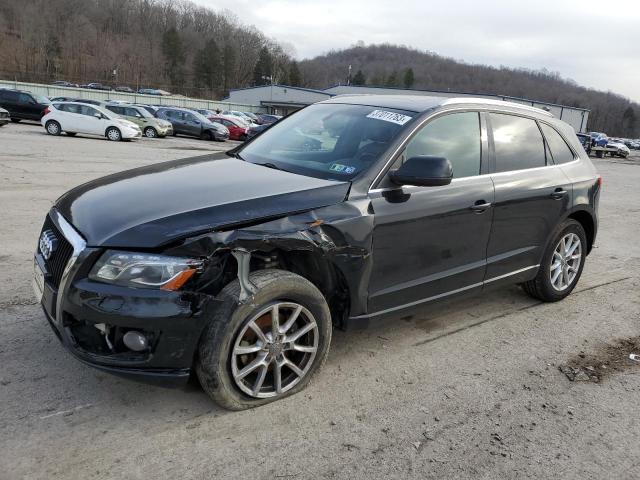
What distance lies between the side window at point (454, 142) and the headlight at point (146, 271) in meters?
1.70

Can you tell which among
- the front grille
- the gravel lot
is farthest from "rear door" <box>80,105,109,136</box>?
the front grille

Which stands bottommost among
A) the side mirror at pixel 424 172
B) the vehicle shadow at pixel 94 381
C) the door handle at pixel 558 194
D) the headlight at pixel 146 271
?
the vehicle shadow at pixel 94 381

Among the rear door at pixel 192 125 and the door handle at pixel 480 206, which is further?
the rear door at pixel 192 125

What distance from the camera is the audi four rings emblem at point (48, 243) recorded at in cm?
296

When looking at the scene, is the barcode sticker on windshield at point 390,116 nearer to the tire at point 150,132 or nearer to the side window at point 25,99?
the tire at point 150,132

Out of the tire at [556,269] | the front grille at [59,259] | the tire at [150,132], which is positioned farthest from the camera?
the tire at [150,132]

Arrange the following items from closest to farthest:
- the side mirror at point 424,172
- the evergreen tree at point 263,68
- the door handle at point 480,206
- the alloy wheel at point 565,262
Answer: the side mirror at point 424,172
the door handle at point 480,206
the alloy wheel at point 565,262
the evergreen tree at point 263,68

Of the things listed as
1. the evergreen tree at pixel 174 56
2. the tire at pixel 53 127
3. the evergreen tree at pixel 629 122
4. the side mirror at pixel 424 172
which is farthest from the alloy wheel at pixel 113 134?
the evergreen tree at pixel 629 122

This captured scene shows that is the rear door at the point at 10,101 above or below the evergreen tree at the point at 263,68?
below

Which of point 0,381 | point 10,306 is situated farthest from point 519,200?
point 10,306

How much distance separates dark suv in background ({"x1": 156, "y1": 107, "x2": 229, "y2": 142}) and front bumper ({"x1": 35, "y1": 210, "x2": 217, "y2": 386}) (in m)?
25.7

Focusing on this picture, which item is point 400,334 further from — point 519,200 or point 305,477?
point 305,477

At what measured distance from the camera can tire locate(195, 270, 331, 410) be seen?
106 inches

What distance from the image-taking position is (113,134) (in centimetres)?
2109
